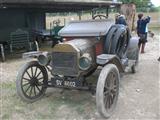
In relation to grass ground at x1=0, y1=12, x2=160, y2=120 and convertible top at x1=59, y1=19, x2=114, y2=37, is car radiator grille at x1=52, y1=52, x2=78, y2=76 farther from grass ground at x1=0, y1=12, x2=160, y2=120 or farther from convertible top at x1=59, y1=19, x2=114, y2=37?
convertible top at x1=59, y1=19, x2=114, y2=37

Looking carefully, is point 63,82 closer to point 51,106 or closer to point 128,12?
point 51,106

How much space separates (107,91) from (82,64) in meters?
0.73

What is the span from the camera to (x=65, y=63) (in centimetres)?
594

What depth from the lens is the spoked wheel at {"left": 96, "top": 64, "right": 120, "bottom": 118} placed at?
203 inches

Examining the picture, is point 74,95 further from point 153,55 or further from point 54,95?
point 153,55

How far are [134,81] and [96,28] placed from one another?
187 cm

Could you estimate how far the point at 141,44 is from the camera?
12.6 meters

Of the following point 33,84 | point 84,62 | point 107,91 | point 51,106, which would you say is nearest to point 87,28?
point 84,62

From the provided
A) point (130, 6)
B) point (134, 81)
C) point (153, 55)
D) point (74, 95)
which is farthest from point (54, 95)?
point (130, 6)

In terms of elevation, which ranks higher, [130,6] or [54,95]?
[130,6]

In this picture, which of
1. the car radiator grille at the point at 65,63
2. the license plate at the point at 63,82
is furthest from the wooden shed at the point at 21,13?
the license plate at the point at 63,82

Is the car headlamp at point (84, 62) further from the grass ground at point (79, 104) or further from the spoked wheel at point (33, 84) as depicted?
the spoked wheel at point (33, 84)

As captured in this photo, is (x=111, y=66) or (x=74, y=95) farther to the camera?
(x=74, y=95)

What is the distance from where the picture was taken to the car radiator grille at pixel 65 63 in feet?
19.2
